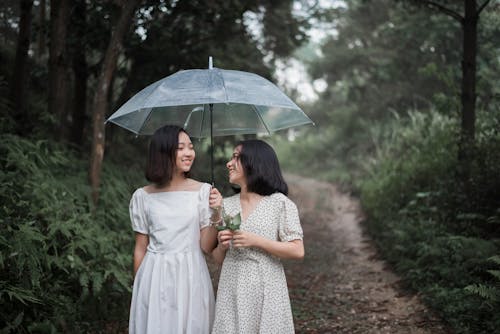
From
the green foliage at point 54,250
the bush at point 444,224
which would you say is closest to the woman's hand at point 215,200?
the green foliage at point 54,250

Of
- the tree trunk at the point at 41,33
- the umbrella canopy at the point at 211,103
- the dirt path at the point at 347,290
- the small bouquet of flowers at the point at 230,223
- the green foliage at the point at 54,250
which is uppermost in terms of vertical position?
the tree trunk at the point at 41,33

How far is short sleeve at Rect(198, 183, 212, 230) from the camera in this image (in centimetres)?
290

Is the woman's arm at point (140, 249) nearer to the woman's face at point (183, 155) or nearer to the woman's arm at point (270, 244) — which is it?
the woman's face at point (183, 155)

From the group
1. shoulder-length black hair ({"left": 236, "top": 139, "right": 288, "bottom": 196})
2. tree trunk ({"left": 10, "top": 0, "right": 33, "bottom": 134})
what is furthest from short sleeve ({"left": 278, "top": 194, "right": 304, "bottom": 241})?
tree trunk ({"left": 10, "top": 0, "right": 33, "bottom": 134})

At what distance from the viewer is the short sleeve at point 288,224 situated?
9.44 feet

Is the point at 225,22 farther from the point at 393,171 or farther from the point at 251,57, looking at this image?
the point at 393,171

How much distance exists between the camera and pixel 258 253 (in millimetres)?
2908

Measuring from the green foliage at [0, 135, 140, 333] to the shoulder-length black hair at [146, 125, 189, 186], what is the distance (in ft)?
5.62

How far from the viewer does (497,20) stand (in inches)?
357

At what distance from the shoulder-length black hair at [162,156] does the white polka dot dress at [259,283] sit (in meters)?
0.43

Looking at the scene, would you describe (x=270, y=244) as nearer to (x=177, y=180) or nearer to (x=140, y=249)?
(x=177, y=180)

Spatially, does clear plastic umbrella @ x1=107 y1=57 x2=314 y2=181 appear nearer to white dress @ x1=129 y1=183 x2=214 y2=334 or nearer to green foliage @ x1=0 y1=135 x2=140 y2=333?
white dress @ x1=129 y1=183 x2=214 y2=334

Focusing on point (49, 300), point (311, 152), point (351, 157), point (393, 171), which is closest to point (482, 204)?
point (393, 171)

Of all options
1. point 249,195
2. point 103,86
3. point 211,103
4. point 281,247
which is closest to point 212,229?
point 249,195
